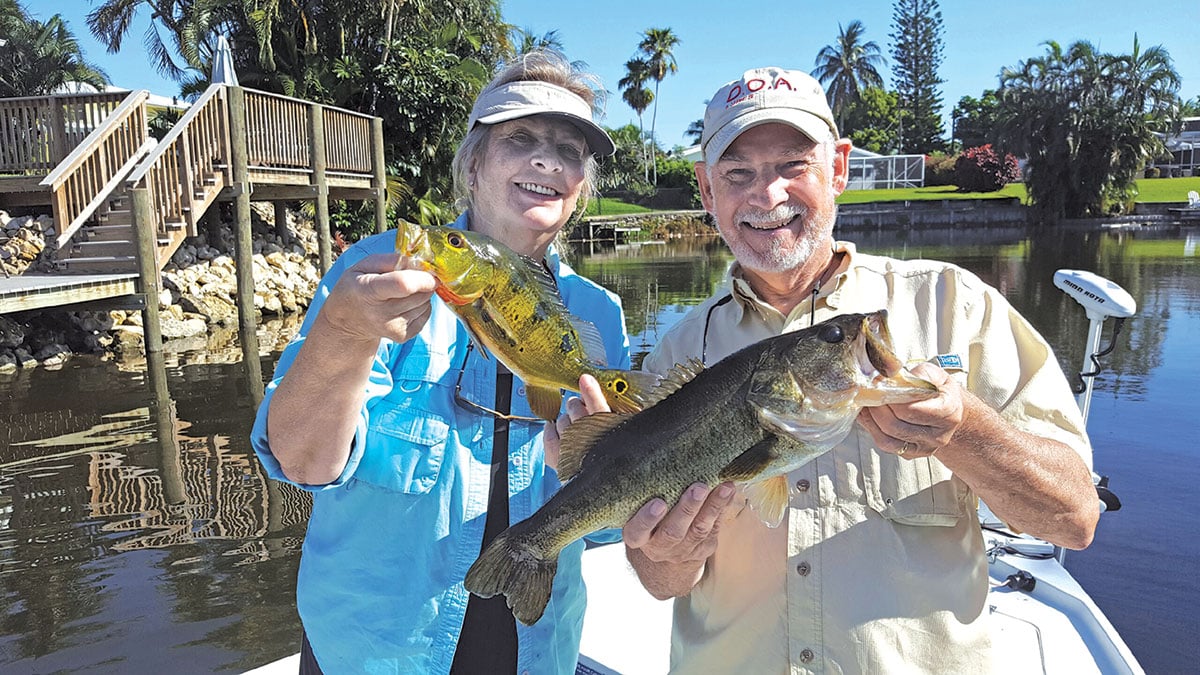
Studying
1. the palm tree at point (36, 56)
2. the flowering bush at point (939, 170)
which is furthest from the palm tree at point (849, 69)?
the palm tree at point (36, 56)

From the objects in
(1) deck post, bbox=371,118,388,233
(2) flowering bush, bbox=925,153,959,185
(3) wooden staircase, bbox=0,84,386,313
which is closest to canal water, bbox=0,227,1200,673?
(3) wooden staircase, bbox=0,84,386,313

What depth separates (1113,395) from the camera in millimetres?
14492

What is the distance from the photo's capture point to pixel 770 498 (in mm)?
2385

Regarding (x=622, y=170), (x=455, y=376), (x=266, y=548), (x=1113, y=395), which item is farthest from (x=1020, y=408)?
(x=622, y=170)

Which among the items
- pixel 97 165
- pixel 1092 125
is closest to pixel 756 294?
pixel 97 165

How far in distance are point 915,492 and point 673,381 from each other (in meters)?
0.91

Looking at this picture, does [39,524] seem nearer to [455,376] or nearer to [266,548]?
[266,548]

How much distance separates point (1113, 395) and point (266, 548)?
46.0 feet

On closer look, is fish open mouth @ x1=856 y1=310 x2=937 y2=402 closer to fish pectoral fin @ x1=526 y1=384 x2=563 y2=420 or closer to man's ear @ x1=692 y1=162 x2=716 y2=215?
fish pectoral fin @ x1=526 y1=384 x2=563 y2=420

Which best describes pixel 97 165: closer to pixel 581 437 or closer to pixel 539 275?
pixel 539 275

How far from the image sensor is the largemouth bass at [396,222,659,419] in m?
2.15

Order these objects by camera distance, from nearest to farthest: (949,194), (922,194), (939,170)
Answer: (949,194), (922,194), (939,170)

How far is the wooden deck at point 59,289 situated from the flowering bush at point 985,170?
7541cm

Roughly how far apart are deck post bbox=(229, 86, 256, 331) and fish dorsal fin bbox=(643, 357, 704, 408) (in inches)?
690
